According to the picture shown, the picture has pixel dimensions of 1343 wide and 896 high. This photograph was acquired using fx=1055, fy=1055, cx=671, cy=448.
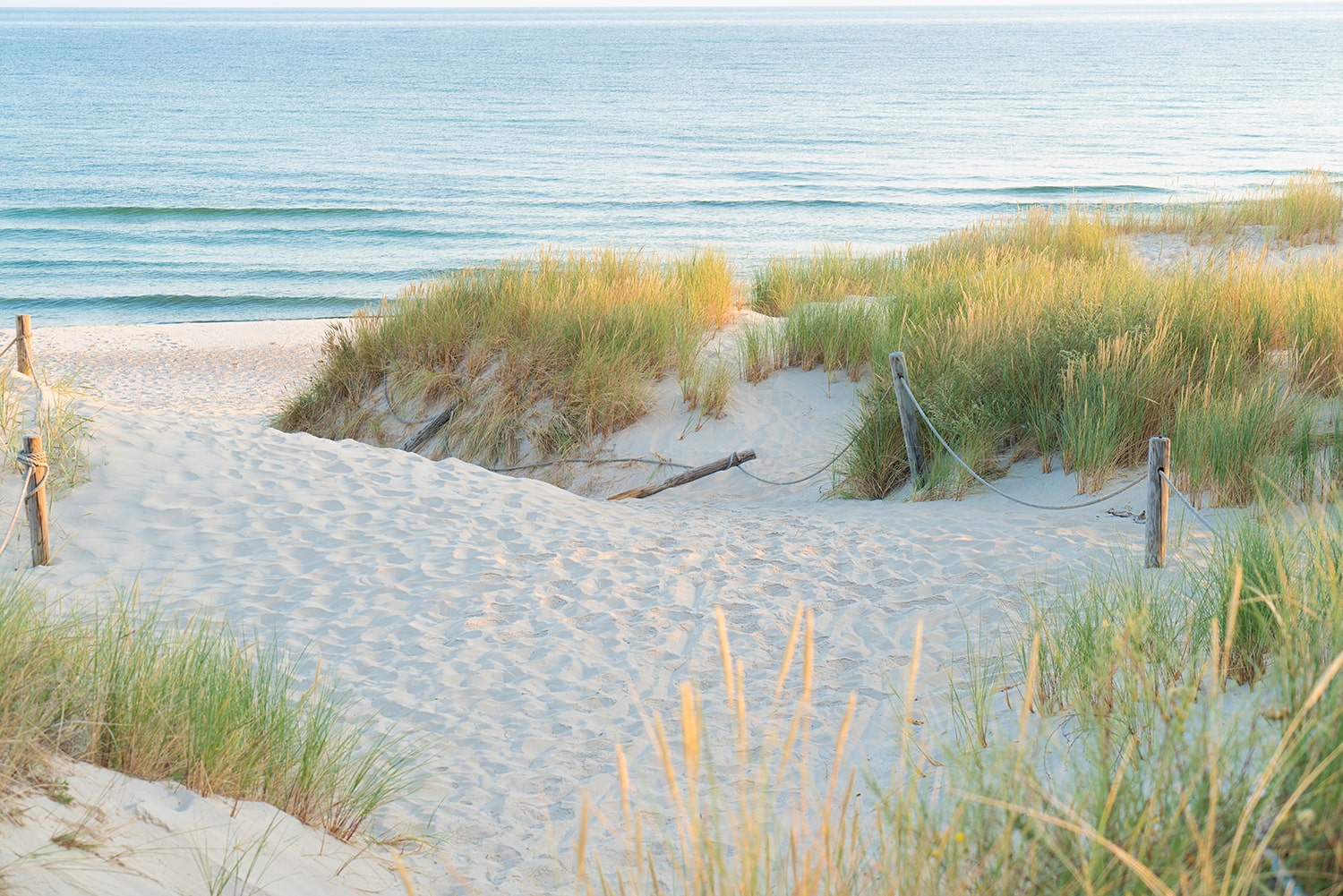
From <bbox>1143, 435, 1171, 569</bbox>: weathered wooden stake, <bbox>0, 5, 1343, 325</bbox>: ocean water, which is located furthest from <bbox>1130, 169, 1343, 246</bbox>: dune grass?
<bbox>1143, 435, 1171, 569</bbox>: weathered wooden stake

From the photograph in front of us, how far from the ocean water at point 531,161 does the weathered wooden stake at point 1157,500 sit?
1545 centimetres

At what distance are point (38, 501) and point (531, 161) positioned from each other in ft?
89.1

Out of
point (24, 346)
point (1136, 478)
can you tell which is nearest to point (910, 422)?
point (1136, 478)

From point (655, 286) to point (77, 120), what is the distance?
118 ft

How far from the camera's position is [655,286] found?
32.3 feet

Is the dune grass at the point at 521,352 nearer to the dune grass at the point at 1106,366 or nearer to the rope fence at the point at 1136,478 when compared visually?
the dune grass at the point at 1106,366

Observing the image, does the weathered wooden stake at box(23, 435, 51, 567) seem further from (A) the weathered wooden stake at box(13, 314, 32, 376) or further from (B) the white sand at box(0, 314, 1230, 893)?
(A) the weathered wooden stake at box(13, 314, 32, 376)

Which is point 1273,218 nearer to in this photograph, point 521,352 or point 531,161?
point 521,352

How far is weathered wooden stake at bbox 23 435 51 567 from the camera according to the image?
207 inches

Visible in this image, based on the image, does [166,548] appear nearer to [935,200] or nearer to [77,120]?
[935,200]

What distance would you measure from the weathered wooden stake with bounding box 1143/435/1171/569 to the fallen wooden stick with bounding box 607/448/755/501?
12.2ft

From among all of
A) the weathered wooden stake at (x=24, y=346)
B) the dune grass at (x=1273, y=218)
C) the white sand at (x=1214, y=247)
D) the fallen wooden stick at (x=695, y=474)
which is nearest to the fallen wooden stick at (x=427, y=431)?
the fallen wooden stick at (x=695, y=474)

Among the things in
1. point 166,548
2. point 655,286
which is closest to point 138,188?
point 655,286

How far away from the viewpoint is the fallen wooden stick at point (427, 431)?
902 cm
